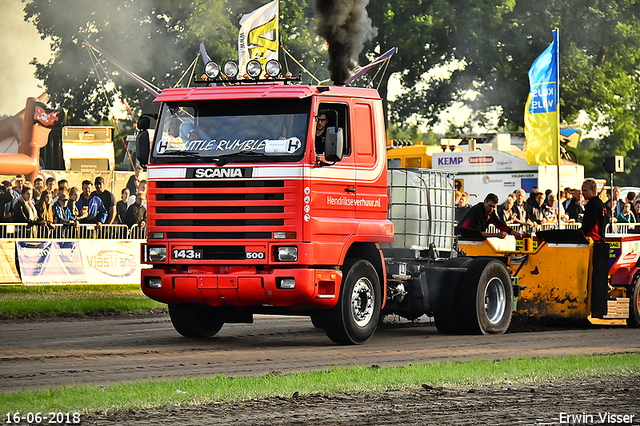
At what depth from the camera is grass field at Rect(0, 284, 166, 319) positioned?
59.3 ft

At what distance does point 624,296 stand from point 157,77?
95.5 ft

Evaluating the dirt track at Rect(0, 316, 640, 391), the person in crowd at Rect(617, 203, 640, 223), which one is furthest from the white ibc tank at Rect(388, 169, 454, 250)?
the person in crowd at Rect(617, 203, 640, 223)

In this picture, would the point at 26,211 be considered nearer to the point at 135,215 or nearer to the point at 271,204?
the point at 135,215

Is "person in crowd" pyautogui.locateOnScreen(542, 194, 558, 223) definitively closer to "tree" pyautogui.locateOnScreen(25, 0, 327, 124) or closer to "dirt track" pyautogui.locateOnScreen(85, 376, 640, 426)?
"dirt track" pyautogui.locateOnScreen(85, 376, 640, 426)

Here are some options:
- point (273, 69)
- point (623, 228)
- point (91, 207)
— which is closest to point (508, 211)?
point (623, 228)

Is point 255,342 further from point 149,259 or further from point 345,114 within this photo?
point 345,114

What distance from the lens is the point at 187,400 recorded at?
8812 mm

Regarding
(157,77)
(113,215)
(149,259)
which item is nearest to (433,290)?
(149,259)

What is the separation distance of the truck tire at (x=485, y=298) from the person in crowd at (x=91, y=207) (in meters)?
10.2

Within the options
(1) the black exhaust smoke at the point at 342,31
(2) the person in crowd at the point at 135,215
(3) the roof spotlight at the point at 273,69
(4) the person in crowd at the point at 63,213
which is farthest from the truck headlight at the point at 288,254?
(2) the person in crowd at the point at 135,215

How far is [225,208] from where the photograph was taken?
13047mm

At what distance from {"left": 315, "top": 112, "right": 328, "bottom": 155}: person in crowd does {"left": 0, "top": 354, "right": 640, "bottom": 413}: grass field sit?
3076 mm

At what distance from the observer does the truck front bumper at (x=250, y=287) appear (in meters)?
12.8

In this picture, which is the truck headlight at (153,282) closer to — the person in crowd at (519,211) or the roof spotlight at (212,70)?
the roof spotlight at (212,70)
